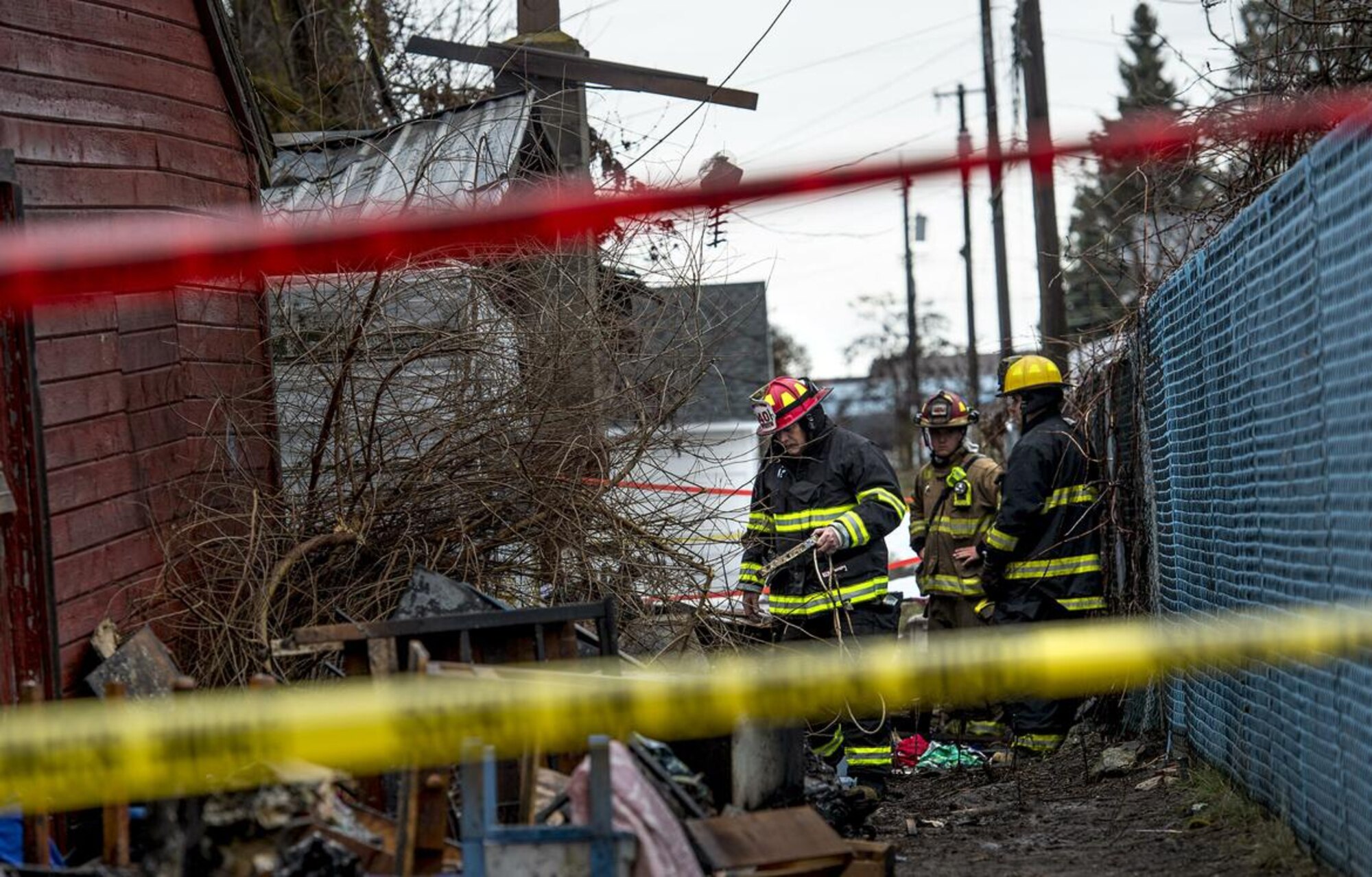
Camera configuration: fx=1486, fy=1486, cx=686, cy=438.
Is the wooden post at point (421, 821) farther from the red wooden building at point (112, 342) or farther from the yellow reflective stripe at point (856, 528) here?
the yellow reflective stripe at point (856, 528)

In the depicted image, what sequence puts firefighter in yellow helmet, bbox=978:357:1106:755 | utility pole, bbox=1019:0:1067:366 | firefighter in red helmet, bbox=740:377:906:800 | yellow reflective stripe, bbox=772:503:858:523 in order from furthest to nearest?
1. utility pole, bbox=1019:0:1067:366
2. firefighter in yellow helmet, bbox=978:357:1106:755
3. yellow reflective stripe, bbox=772:503:858:523
4. firefighter in red helmet, bbox=740:377:906:800

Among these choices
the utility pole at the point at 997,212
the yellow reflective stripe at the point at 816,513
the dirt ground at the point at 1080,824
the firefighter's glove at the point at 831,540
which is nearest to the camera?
the dirt ground at the point at 1080,824

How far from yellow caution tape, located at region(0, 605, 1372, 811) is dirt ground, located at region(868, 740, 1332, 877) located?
949mm

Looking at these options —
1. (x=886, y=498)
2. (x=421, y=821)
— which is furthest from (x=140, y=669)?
(x=886, y=498)

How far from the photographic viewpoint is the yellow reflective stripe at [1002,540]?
7809 millimetres

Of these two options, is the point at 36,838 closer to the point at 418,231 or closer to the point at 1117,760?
the point at 418,231

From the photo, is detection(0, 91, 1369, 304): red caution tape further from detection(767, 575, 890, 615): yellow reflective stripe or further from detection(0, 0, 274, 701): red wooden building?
detection(767, 575, 890, 615): yellow reflective stripe

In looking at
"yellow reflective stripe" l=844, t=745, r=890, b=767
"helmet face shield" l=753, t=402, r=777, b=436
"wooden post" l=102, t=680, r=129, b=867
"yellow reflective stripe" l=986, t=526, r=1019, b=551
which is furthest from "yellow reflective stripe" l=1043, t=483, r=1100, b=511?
"wooden post" l=102, t=680, r=129, b=867

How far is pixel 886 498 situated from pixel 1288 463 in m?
3.12

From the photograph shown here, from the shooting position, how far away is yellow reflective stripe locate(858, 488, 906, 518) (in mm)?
7477

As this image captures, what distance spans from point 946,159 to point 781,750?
2336mm

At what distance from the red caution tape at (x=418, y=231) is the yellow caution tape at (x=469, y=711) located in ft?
5.96

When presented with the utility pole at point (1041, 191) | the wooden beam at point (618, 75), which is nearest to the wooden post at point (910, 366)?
the utility pole at point (1041, 191)

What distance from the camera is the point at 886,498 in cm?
748
